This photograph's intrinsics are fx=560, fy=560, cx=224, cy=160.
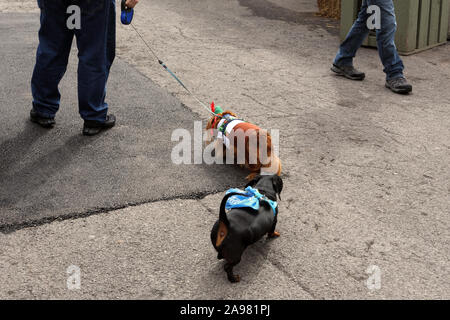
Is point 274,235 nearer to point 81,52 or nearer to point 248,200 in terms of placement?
point 248,200

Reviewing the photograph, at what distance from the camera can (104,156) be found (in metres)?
3.62

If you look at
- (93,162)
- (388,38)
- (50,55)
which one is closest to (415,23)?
(388,38)

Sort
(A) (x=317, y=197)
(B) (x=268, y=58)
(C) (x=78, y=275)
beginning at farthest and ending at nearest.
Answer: (B) (x=268, y=58)
(A) (x=317, y=197)
(C) (x=78, y=275)

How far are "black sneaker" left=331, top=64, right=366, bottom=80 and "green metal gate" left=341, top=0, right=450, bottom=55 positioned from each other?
126 cm

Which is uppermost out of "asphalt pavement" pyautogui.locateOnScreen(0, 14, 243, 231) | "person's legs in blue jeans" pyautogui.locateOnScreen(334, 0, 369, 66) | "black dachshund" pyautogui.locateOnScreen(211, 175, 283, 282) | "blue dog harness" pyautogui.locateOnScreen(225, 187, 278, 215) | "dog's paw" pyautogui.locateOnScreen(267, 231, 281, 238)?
"person's legs in blue jeans" pyautogui.locateOnScreen(334, 0, 369, 66)

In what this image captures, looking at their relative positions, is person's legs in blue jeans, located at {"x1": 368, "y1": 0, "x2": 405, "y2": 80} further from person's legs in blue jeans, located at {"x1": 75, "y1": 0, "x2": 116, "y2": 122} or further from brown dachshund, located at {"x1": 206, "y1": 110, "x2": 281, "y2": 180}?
person's legs in blue jeans, located at {"x1": 75, "y1": 0, "x2": 116, "y2": 122}

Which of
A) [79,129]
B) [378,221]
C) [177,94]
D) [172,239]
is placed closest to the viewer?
[172,239]

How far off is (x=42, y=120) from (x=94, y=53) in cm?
68

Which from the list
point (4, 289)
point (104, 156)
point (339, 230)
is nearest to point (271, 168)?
point (339, 230)

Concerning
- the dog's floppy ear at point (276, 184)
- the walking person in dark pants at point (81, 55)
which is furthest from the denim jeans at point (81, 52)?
the dog's floppy ear at point (276, 184)

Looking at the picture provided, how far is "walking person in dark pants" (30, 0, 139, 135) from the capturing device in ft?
12.0

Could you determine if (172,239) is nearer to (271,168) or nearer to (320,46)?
(271,168)

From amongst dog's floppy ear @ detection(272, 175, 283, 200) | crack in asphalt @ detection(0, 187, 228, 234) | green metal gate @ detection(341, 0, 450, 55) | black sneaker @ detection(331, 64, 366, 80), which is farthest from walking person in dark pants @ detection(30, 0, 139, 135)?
green metal gate @ detection(341, 0, 450, 55)
